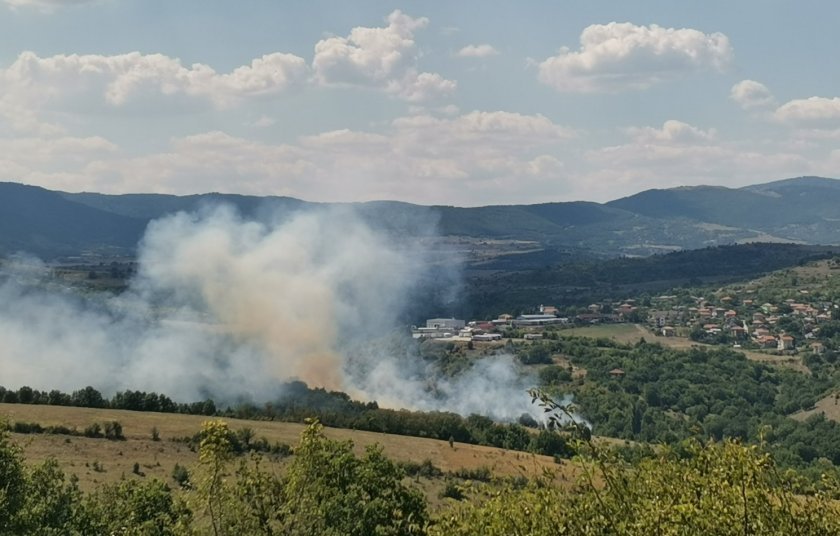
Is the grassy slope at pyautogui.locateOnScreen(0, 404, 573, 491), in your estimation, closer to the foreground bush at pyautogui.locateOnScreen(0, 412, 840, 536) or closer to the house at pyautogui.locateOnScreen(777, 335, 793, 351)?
the foreground bush at pyautogui.locateOnScreen(0, 412, 840, 536)

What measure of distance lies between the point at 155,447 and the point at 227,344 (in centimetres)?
6585

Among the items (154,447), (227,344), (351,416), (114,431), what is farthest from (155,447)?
(227,344)

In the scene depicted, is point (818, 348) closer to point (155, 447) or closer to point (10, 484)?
point (155, 447)

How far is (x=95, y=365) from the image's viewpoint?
14938 centimetres

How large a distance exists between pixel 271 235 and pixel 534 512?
177405 millimetres

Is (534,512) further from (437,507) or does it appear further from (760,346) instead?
(760,346)

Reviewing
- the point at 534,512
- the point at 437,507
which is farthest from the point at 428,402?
the point at 534,512

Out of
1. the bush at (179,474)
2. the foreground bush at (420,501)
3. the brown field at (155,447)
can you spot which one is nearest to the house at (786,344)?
the brown field at (155,447)

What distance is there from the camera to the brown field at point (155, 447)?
77188 millimetres

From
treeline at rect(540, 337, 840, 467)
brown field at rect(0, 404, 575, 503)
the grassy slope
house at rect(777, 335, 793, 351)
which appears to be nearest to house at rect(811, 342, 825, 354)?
house at rect(777, 335, 793, 351)

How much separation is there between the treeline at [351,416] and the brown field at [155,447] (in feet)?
15.0

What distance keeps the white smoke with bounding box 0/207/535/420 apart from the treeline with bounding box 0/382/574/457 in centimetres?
1938

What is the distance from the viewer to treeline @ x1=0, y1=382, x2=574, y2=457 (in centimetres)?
10775

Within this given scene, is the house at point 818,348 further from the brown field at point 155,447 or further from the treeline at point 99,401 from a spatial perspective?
the treeline at point 99,401
